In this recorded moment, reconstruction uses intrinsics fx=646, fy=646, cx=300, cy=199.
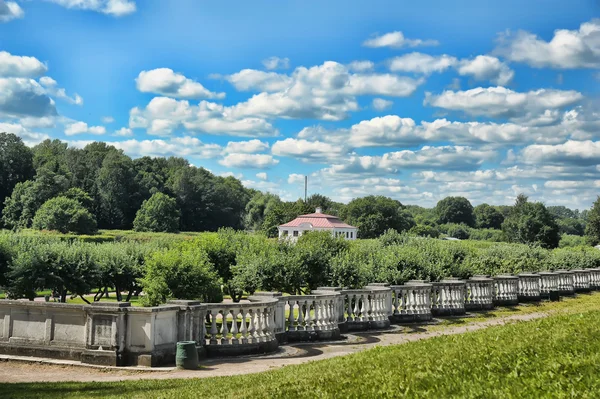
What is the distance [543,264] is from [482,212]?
145m

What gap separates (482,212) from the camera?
18612 centimetres

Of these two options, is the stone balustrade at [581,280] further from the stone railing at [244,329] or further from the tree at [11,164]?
the tree at [11,164]

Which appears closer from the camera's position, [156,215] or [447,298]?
[447,298]

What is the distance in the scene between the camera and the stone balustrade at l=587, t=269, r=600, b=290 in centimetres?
4225

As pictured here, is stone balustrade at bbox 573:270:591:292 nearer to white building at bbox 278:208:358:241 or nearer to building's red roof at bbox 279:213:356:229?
building's red roof at bbox 279:213:356:229

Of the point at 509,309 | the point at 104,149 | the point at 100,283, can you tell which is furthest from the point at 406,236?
the point at 104,149

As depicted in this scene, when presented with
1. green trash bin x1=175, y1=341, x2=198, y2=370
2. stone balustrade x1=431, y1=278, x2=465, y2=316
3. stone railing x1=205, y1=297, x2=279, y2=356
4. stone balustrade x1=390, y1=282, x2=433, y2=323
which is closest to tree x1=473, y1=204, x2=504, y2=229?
stone balustrade x1=431, y1=278, x2=465, y2=316

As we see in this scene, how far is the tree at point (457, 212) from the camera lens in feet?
596

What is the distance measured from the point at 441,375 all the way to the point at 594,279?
38.8 meters

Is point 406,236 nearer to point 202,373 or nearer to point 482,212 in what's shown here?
point 202,373

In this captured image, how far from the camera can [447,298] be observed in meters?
26.7

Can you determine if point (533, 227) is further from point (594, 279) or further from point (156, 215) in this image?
point (156, 215)

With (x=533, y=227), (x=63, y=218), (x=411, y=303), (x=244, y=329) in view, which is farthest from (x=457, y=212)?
(x=244, y=329)

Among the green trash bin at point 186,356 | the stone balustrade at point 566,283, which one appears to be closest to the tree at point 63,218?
the stone balustrade at point 566,283
